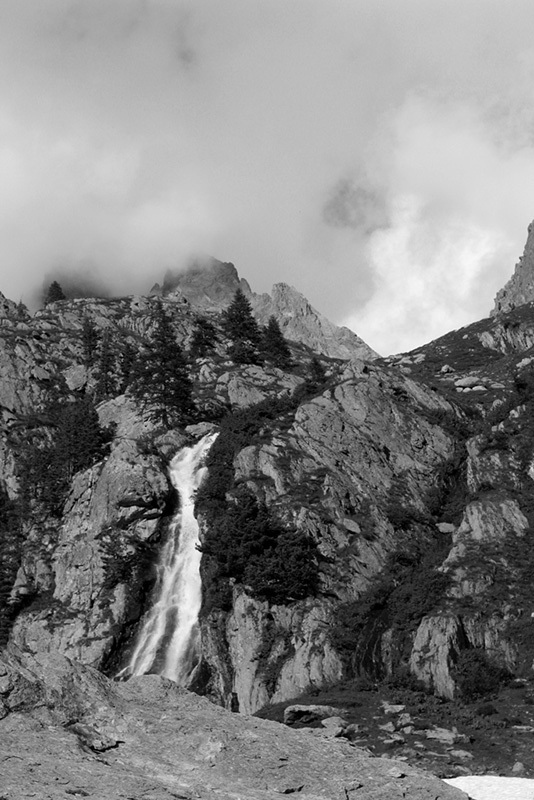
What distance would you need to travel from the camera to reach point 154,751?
15.9 m

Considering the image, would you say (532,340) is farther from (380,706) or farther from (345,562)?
(380,706)

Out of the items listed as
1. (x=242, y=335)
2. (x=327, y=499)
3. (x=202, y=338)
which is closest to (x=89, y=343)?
(x=202, y=338)

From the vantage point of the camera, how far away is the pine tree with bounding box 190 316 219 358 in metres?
129

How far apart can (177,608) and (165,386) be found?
36574 mm

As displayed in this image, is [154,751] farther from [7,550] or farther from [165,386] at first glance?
[165,386]

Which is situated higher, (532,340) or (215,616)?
(532,340)

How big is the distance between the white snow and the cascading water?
31.8 m

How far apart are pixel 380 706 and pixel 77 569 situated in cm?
3448

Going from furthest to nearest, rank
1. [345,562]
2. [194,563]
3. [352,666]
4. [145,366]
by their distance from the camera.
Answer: [145,366] → [194,563] → [345,562] → [352,666]

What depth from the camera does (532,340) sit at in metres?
144

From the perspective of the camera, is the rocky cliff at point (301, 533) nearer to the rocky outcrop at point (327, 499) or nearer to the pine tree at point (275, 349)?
the rocky outcrop at point (327, 499)

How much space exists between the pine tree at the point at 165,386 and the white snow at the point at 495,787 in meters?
63.5

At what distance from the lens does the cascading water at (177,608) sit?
60219 mm

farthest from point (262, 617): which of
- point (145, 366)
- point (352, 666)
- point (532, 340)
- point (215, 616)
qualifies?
point (532, 340)
